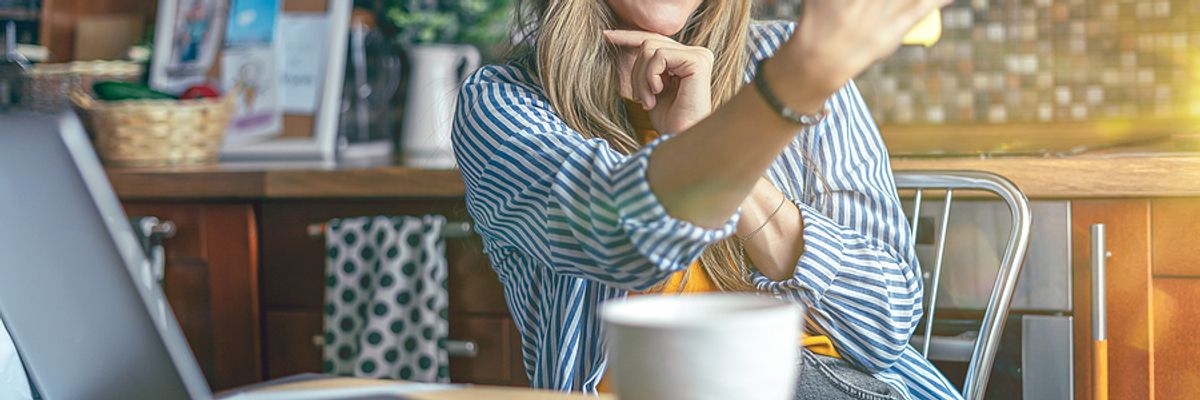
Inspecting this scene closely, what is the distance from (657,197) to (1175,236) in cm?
101

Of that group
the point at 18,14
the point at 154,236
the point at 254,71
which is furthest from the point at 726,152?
the point at 18,14

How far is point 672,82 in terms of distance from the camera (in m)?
1.15

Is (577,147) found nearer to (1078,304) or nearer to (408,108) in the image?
(1078,304)

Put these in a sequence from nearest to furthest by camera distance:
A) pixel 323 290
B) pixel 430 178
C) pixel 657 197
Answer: pixel 657 197
pixel 430 178
pixel 323 290

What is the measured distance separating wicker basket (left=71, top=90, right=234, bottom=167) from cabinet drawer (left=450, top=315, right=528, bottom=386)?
589 millimetres

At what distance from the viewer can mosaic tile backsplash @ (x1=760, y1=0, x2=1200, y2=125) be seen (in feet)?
6.30

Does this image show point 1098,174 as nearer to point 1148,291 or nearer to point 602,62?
point 1148,291

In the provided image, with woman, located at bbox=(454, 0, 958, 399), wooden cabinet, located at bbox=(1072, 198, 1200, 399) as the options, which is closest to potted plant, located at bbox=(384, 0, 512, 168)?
woman, located at bbox=(454, 0, 958, 399)

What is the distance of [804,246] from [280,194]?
3.37 feet

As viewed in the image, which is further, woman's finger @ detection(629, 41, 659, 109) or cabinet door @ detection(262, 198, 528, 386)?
cabinet door @ detection(262, 198, 528, 386)

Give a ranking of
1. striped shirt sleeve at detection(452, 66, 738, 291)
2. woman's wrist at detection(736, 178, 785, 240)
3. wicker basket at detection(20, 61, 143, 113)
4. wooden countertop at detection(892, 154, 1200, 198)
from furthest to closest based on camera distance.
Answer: wicker basket at detection(20, 61, 143, 113) < wooden countertop at detection(892, 154, 1200, 198) < woman's wrist at detection(736, 178, 785, 240) < striped shirt sleeve at detection(452, 66, 738, 291)

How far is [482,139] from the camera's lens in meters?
1.07

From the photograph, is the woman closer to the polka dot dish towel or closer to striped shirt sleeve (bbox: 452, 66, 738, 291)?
striped shirt sleeve (bbox: 452, 66, 738, 291)

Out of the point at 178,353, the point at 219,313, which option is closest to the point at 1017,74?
the point at 219,313
